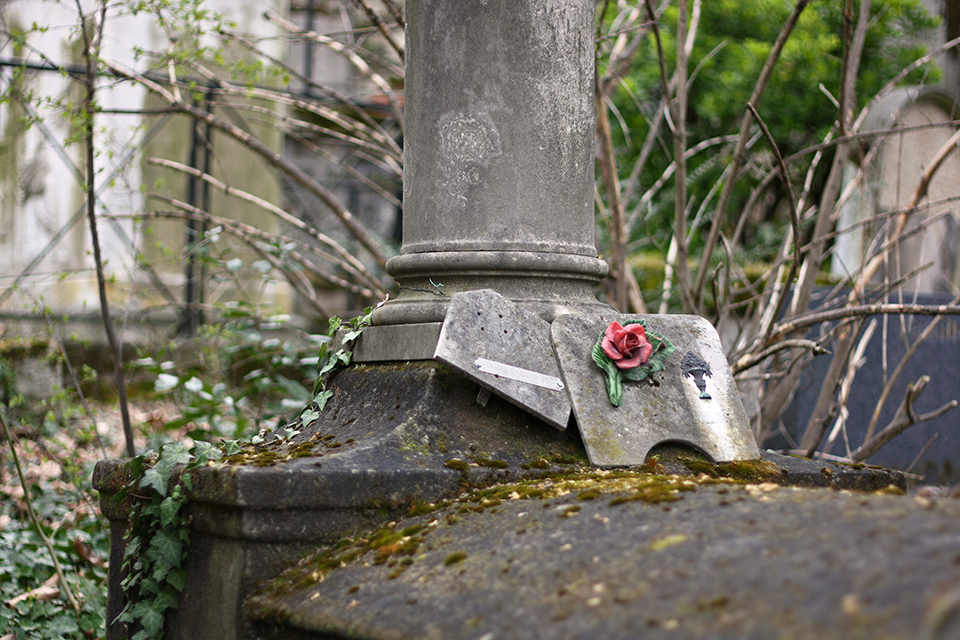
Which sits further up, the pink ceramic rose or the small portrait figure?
the pink ceramic rose

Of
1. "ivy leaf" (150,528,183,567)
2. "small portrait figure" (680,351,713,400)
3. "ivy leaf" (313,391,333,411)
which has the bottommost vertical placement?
"ivy leaf" (150,528,183,567)

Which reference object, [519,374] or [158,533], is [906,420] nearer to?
[519,374]

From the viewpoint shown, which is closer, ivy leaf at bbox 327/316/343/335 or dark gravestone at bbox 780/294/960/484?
ivy leaf at bbox 327/316/343/335

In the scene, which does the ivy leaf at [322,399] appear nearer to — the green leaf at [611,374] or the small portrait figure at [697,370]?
the green leaf at [611,374]

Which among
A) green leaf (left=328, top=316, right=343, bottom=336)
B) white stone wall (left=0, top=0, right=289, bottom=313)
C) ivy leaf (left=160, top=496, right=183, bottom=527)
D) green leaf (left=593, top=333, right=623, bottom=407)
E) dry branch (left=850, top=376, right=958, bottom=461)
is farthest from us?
white stone wall (left=0, top=0, right=289, bottom=313)

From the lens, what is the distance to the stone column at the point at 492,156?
2.42 metres

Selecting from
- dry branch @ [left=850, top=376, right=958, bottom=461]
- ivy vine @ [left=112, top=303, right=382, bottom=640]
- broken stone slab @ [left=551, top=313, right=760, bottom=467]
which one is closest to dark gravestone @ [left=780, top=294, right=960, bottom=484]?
dry branch @ [left=850, top=376, right=958, bottom=461]

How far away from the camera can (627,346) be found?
233cm

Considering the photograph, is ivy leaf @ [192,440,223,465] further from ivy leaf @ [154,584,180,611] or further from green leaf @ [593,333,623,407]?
green leaf @ [593,333,623,407]

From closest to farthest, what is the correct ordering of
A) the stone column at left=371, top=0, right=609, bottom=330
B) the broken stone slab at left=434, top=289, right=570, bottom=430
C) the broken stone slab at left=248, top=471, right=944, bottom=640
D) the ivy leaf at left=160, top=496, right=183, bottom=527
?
the broken stone slab at left=248, top=471, right=944, bottom=640 < the ivy leaf at left=160, top=496, right=183, bottom=527 < the broken stone slab at left=434, top=289, right=570, bottom=430 < the stone column at left=371, top=0, right=609, bottom=330

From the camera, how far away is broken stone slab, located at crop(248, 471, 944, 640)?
1055mm

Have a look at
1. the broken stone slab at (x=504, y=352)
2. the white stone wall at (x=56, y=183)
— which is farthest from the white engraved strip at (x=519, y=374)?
the white stone wall at (x=56, y=183)

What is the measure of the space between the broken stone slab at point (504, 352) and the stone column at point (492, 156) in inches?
4.5

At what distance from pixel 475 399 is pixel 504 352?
14 centimetres
